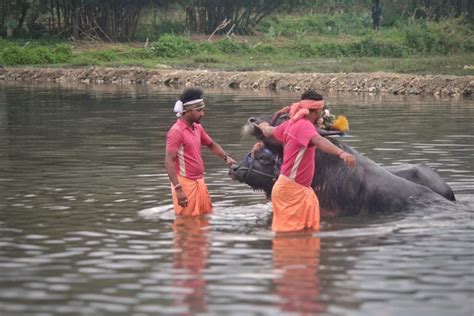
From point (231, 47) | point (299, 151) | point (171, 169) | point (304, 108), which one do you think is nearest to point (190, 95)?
point (171, 169)

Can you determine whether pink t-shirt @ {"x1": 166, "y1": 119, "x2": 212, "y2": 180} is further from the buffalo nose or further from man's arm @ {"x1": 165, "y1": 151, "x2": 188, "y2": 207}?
the buffalo nose

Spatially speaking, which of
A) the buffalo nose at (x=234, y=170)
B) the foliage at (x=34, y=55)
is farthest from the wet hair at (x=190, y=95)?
the foliage at (x=34, y=55)

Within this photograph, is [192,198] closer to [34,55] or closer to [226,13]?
[34,55]

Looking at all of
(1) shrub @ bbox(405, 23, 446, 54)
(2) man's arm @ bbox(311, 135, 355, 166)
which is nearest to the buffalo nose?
(2) man's arm @ bbox(311, 135, 355, 166)

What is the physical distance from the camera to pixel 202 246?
10.3 meters

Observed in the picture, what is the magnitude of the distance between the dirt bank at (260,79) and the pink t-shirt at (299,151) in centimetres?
2062

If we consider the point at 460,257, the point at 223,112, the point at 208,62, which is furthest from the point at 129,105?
the point at 460,257

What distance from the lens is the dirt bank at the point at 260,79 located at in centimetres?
3173

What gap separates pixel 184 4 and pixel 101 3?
15.2 ft

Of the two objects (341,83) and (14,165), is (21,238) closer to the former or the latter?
(14,165)

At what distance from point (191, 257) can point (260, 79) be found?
2658 centimetres

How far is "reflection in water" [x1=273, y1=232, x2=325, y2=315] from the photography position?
7938mm

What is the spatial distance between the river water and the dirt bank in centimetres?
1229

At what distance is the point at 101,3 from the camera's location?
5075cm
